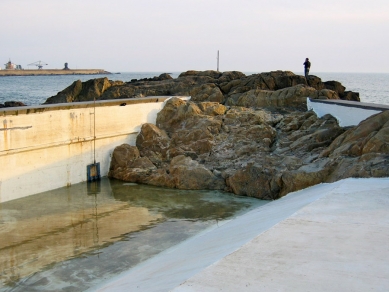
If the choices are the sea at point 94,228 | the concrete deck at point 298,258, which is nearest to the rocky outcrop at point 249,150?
the sea at point 94,228

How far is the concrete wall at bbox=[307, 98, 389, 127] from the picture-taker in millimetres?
14695

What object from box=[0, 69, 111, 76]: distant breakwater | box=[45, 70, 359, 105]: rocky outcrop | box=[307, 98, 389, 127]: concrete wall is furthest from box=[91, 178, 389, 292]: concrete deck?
box=[0, 69, 111, 76]: distant breakwater

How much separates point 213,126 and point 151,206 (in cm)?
517

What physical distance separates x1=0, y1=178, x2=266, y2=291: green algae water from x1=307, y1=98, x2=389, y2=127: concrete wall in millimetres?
4591

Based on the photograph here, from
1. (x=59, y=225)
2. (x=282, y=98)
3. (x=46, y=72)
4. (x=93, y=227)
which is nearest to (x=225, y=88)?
(x=282, y=98)

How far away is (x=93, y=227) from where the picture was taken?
11.1 meters

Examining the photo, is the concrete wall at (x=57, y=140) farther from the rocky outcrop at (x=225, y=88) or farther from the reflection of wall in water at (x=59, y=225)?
the rocky outcrop at (x=225, y=88)

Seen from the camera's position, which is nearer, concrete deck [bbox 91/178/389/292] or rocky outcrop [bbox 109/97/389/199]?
concrete deck [bbox 91/178/389/292]

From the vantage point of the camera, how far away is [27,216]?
11797mm

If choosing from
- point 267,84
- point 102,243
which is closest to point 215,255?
point 102,243

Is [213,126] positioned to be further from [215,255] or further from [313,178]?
[215,255]

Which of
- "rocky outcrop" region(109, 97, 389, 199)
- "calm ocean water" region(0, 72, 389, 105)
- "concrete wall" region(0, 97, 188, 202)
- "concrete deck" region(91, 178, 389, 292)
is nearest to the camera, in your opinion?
"concrete deck" region(91, 178, 389, 292)

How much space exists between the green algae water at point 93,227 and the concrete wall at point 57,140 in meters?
0.48

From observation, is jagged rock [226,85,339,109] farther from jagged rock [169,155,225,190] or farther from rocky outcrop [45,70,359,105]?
jagged rock [169,155,225,190]
